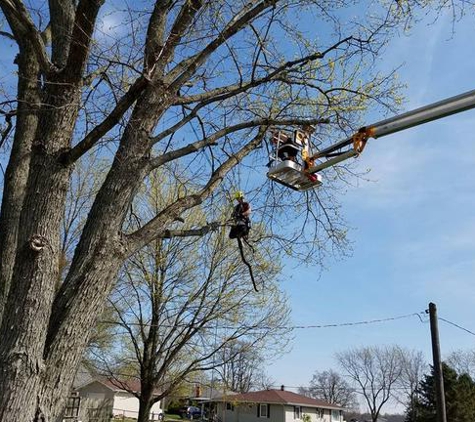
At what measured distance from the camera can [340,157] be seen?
482 cm

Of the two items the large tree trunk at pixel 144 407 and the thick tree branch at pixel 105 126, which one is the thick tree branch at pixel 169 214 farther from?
the large tree trunk at pixel 144 407

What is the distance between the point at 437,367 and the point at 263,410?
28912 mm

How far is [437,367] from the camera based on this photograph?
1538 cm

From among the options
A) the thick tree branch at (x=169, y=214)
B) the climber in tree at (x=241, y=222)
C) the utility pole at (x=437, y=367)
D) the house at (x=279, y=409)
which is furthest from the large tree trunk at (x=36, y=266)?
the house at (x=279, y=409)

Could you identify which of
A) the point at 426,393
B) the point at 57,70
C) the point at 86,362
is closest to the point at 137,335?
the point at 86,362

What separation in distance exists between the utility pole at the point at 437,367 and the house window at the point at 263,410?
1118 inches

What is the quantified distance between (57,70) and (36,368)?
2903 millimetres

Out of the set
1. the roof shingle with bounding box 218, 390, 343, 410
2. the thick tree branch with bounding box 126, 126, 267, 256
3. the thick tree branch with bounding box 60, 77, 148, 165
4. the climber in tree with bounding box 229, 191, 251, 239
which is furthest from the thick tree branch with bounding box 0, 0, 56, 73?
the roof shingle with bounding box 218, 390, 343, 410

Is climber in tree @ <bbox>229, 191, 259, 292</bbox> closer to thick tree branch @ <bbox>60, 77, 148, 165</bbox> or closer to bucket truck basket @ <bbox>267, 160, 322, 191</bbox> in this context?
bucket truck basket @ <bbox>267, 160, 322, 191</bbox>

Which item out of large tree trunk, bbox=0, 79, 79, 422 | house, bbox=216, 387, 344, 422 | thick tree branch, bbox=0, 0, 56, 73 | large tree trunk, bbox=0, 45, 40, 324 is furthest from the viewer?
house, bbox=216, 387, 344, 422

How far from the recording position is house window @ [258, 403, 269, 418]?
41156mm

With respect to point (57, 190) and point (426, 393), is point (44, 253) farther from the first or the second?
point (426, 393)

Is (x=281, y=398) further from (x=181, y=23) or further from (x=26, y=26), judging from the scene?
(x=26, y=26)

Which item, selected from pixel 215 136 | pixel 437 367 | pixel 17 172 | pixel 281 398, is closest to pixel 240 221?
pixel 215 136
